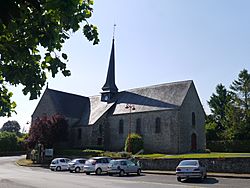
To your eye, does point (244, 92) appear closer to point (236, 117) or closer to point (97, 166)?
point (236, 117)

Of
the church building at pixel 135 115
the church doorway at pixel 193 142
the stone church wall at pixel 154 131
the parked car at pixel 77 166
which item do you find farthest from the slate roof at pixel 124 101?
the parked car at pixel 77 166

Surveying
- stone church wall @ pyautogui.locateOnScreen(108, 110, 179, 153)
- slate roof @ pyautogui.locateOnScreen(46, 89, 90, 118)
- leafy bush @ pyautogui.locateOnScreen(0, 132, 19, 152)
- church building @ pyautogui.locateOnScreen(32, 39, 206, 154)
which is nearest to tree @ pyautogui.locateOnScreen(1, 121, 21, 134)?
leafy bush @ pyautogui.locateOnScreen(0, 132, 19, 152)

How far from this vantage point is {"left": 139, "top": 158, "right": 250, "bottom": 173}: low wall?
24.9m

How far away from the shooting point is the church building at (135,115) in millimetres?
45969

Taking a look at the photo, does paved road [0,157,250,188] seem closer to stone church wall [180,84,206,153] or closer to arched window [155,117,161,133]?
stone church wall [180,84,206,153]

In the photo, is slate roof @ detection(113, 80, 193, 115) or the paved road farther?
slate roof @ detection(113, 80, 193, 115)

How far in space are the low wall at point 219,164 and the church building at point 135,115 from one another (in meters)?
14.4

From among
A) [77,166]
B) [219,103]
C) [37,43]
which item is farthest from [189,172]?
[219,103]

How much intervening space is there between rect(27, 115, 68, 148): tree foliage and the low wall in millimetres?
22334

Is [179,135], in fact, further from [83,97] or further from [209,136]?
[83,97]

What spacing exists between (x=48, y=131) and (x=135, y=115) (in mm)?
12843

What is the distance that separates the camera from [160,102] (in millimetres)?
47688

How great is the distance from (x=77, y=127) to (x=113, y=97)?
7.86 metres

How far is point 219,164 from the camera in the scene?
1038 inches
